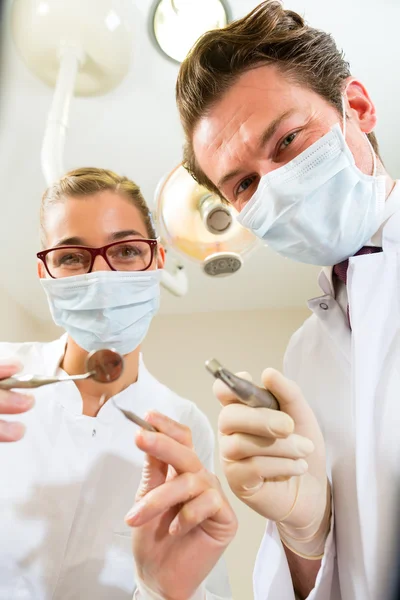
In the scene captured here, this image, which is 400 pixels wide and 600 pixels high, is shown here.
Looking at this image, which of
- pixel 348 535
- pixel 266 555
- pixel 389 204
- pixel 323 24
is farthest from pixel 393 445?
pixel 323 24

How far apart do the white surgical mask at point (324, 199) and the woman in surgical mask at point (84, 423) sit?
0.31m

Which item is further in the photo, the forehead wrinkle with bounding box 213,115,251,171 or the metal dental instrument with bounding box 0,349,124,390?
the forehead wrinkle with bounding box 213,115,251,171

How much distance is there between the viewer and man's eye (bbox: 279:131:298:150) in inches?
35.3

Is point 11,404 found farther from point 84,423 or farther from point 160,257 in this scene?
point 160,257

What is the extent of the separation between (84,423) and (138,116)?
3.60ft

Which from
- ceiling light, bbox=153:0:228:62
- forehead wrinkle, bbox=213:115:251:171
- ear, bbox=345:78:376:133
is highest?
ceiling light, bbox=153:0:228:62

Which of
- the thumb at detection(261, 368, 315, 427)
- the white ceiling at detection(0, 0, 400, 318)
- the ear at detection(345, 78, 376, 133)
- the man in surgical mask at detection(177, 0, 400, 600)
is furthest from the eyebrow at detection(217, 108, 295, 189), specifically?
the white ceiling at detection(0, 0, 400, 318)

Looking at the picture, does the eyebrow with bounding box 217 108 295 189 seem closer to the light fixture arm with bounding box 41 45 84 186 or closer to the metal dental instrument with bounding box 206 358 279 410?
the metal dental instrument with bounding box 206 358 279 410

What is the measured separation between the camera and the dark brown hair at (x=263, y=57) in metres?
0.94

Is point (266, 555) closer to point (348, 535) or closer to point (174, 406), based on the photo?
point (348, 535)

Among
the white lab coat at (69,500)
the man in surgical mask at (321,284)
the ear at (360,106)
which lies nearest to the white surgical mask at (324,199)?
the man in surgical mask at (321,284)

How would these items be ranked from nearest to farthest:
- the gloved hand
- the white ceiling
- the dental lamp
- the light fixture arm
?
1. the gloved hand
2. the dental lamp
3. the light fixture arm
4. the white ceiling

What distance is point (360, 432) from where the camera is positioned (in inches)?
30.1

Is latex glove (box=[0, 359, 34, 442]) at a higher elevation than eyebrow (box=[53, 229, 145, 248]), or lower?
lower
